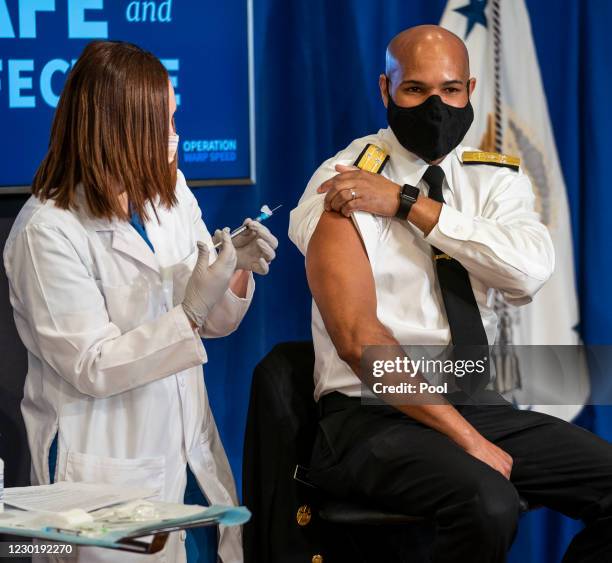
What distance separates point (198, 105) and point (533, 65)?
3.70 feet

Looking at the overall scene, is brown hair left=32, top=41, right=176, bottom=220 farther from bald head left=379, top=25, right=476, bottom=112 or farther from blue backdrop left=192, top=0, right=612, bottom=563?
blue backdrop left=192, top=0, right=612, bottom=563

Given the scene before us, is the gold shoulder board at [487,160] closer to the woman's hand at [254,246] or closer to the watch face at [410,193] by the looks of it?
the watch face at [410,193]

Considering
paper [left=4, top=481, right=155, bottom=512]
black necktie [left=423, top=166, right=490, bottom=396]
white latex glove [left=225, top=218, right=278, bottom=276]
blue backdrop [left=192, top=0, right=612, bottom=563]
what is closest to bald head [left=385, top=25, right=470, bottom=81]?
black necktie [left=423, top=166, right=490, bottom=396]

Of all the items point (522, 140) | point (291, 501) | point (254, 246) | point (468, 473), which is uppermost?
point (522, 140)

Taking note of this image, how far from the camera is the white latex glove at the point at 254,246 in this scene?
2348 mm

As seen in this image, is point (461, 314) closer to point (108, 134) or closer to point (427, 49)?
point (427, 49)

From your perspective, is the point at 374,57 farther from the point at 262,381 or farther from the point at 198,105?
the point at 262,381

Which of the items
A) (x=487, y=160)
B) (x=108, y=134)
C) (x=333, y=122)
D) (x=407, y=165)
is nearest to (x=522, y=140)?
(x=333, y=122)

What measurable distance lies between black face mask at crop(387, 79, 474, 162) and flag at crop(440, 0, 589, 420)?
0.76 meters

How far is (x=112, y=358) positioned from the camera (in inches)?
79.9

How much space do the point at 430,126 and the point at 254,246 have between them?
0.54 metres

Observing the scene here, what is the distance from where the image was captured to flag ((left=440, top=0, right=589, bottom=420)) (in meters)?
3.24

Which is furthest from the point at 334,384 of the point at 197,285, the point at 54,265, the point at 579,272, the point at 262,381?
the point at 579,272

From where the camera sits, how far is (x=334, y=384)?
2.41 m
